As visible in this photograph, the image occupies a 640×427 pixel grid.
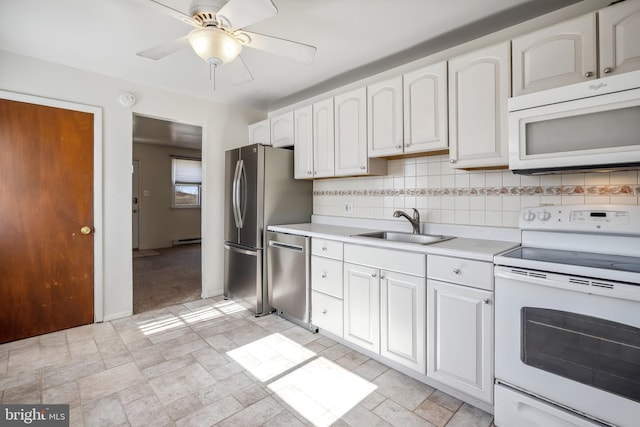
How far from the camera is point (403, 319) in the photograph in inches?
77.9

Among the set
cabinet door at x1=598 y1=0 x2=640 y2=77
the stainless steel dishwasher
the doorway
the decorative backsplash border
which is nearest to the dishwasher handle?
the stainless steel dishwasher

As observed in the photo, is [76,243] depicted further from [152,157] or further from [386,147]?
[152,157]

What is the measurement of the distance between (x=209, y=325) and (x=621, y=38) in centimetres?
345

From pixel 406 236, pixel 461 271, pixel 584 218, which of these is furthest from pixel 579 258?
pixel 406 236

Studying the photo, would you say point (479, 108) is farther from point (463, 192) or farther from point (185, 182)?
point (185, 182)

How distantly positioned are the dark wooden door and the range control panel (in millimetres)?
3595

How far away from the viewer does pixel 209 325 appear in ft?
A: 9.40

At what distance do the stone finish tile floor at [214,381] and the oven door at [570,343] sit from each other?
427mm

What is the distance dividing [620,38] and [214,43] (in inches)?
81.2

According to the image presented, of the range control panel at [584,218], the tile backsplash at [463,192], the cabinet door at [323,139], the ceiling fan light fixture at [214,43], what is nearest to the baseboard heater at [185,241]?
the tile backsplash at [463,192]

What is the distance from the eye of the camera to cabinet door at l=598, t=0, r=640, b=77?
1.45 m

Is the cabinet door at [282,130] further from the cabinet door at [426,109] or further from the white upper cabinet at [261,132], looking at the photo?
the cabinet door at [426,109]

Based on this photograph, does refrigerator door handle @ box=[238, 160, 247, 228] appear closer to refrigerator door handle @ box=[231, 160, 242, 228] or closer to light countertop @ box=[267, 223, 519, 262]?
refrigerator door handle @ box=[231, 160, 242, 228]

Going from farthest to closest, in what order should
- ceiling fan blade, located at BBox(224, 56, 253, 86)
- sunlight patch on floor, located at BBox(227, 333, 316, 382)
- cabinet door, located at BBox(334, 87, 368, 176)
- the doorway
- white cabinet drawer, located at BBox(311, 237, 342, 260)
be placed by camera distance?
the doorway < cabinet door, located at BBox(334, 87, 368, 176) < white cabinet drawer, located at BBox(311, 237, 342, 260) < sunlight patch on floor, located at BBox(227, 333, 316, 382) < ceiling fan blade, located at BBox(224, 56, 253, 86)
